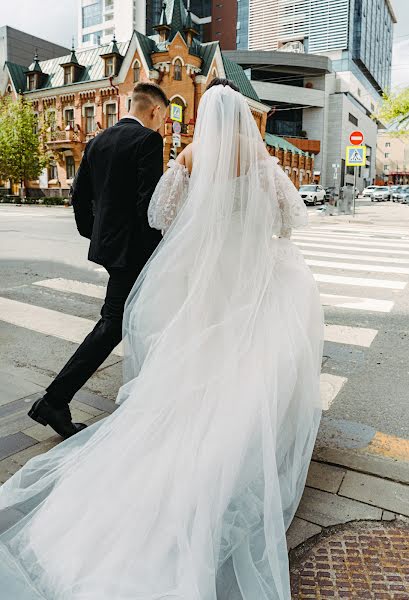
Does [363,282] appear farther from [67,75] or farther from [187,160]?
[67,75]

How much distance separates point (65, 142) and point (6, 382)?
39.7m

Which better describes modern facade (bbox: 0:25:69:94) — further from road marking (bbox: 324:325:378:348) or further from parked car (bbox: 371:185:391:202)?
road marking (bbox: 324:325:378:348)

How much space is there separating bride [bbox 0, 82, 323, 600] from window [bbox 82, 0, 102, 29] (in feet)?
297

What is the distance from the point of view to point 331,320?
6301 mm

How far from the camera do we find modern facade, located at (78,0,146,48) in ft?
255

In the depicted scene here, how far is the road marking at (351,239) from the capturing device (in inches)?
539

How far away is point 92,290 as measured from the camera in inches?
299

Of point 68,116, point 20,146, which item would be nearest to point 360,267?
point 20,146

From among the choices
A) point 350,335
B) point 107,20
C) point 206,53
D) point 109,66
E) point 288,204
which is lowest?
point 350,335

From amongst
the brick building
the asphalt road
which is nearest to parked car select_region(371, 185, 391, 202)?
the brick building

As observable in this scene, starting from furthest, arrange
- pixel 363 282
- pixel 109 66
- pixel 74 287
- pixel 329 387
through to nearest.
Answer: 1. pixel 109 66
2. pixel 363 282
3. pixel 74 287
4. pixel 329 387

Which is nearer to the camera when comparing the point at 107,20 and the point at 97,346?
the point at 97,346

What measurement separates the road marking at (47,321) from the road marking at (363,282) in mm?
4252

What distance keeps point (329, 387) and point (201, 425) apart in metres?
2.19
